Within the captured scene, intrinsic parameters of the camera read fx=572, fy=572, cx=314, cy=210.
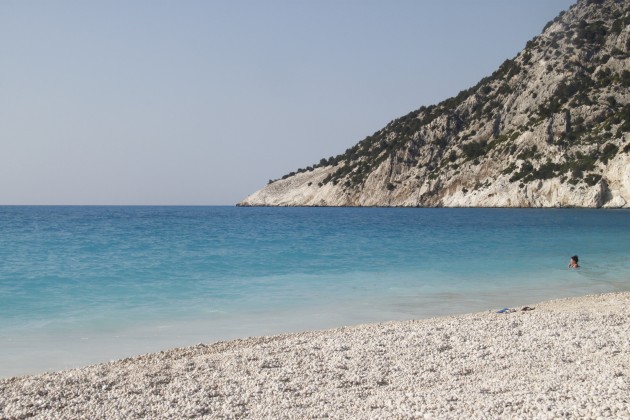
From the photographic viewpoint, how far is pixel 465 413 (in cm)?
676

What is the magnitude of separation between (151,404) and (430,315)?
32.0 feet

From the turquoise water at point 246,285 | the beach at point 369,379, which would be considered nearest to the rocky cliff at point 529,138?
the turquoise water at point 246,285

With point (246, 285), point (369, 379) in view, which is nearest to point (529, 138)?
point (246, 285)

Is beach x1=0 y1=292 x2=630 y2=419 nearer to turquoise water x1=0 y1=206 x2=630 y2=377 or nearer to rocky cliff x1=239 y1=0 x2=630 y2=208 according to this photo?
turquoise water x1=0 y1=206 x2=630 y2=377

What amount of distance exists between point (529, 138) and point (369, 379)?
3819 inches

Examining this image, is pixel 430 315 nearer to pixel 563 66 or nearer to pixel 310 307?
pixel 310 307

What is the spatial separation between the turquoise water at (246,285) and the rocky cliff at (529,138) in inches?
1912

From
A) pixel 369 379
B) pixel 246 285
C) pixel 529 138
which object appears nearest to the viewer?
pixel 369 379

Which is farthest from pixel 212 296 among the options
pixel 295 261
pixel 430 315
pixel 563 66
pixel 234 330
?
pixel 563 66

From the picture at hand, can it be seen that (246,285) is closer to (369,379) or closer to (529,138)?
(369,379)

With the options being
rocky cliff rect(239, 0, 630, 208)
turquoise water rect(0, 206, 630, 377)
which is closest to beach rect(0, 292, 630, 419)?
turquoise water rect(0, 206, 630, 377)

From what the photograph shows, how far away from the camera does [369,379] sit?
8.62m

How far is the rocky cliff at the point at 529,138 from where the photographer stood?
8550 cm

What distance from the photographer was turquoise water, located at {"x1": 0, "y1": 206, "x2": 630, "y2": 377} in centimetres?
1384
